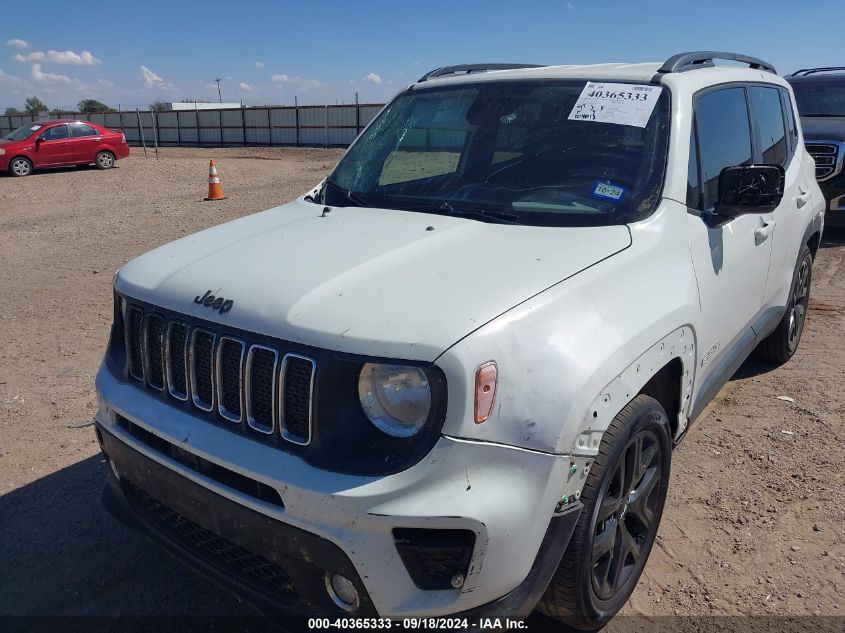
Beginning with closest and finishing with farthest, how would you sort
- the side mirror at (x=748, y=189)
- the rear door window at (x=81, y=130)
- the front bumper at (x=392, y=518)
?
the front bumper at (x=392, y=518) < the side mirror at (x=748, y=189) < the rear door window at (x=81, y=130)

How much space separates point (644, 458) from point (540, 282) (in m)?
0.84

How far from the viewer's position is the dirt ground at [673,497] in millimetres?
2850

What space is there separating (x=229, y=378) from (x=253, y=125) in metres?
39.1

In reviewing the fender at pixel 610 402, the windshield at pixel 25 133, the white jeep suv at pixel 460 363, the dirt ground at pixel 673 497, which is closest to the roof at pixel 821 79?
the dirt ground at pixel 673 497

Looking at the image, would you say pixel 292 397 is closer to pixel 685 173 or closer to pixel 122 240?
pixel 685 173

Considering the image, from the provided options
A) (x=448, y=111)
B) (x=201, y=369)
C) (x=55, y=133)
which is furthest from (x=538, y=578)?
(x=55, y=133)

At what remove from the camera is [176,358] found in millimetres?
2436

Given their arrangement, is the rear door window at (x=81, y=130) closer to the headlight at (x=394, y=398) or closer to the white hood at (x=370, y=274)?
the white hood at (x=370, y=274)

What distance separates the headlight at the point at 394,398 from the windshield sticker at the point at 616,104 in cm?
175

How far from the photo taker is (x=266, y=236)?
2.90m

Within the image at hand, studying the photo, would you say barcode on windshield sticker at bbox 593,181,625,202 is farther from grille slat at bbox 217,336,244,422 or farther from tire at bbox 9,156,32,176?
tire at bbox 9,156,32,176

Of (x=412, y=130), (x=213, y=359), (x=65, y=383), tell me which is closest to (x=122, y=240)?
(x=65, y=383)

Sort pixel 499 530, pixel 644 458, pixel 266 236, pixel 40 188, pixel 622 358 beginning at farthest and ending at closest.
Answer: pixel 40 188 < pixel 266 236 < pixel 644 458 < pixel 622 358 < pixel 499 530

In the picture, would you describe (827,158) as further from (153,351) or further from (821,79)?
(153,351)
